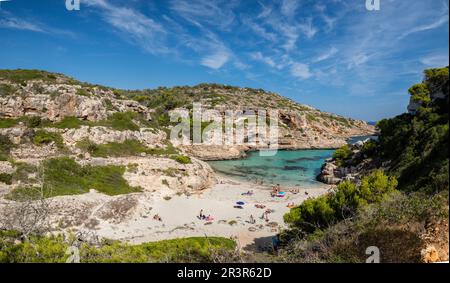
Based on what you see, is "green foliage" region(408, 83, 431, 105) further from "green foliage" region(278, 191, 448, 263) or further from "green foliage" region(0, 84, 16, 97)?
"green foliage" region(0, 84, 16, 97)

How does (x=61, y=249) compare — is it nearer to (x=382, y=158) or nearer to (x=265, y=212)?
(x=265, y=212)

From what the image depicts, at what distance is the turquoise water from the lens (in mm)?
33719

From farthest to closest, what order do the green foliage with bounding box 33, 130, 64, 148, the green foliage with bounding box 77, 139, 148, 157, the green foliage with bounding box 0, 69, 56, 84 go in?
1. the green foliage with bounding box 0, 69, 56, 84
2. the green foliage with bounding box 77, 139, 148, 157
3. the green foliage with bounding box 33, 130, 64, 148

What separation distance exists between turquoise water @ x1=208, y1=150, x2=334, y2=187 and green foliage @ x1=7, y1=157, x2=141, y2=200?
14539 millimetres

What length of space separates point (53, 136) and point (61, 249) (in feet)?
80.9

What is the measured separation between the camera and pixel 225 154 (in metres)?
48.6

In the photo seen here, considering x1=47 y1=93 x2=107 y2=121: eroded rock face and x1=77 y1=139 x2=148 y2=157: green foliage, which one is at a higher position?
x1=47 y1=93 x2=107 y2=121: eroded rock face

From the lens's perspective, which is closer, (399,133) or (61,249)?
(61,249)

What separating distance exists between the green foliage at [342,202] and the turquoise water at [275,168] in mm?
18176

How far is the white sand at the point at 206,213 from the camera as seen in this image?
55.2ft

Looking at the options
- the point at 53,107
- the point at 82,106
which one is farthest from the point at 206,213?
the point at 53,107

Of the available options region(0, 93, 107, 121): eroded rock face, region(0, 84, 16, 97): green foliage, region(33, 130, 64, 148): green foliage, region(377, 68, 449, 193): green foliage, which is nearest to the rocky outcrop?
region(377, 68, 449, 193): green foliage
